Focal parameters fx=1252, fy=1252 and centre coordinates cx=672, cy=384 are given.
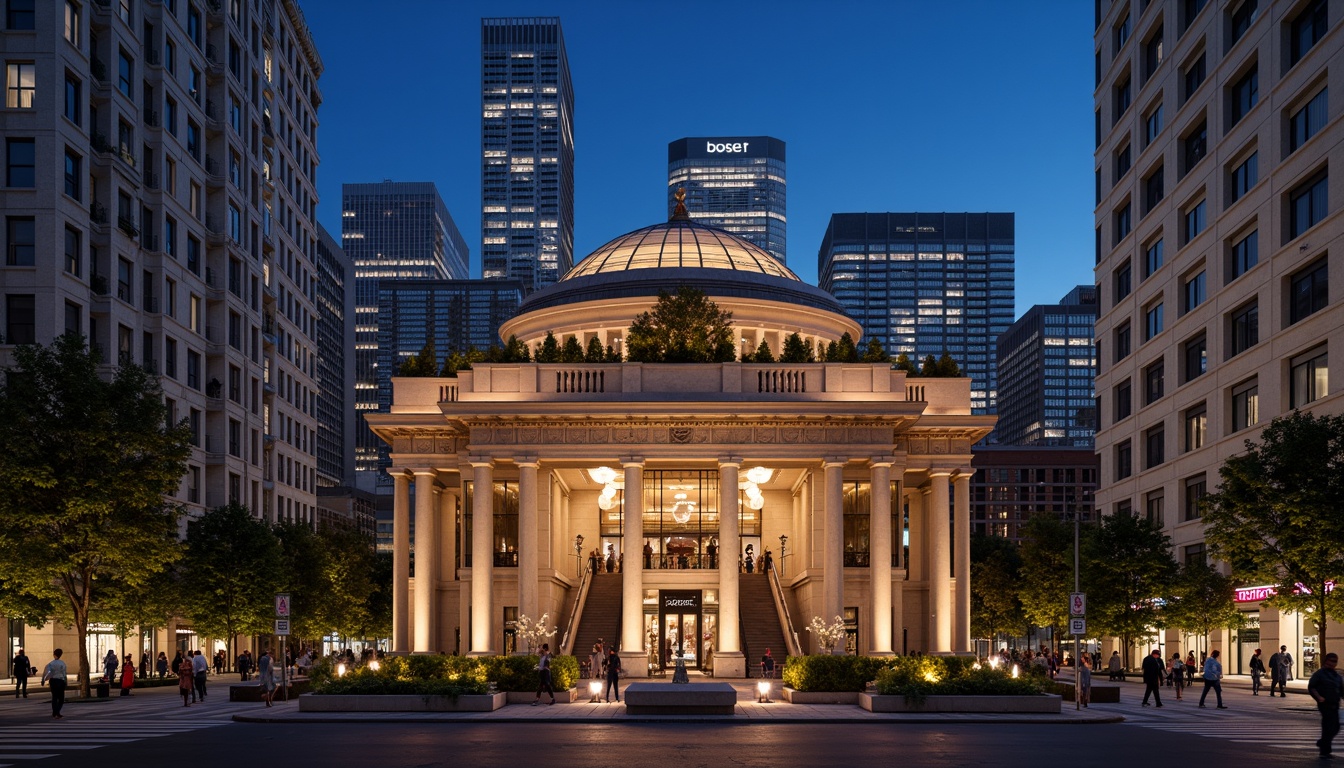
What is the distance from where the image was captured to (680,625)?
5909 centimetres

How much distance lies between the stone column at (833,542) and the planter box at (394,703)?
18782mm

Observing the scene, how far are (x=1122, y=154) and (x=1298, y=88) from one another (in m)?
26.5

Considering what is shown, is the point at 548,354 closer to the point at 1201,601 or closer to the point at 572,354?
the point at 572,354

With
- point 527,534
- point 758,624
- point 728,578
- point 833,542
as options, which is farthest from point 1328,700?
point 758,624

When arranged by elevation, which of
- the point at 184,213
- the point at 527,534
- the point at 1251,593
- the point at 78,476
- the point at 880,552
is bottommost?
the point at 1251,593

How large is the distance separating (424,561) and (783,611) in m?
16.5

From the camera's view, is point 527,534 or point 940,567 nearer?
point 527,534

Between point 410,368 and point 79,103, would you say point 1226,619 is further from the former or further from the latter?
point 79,103

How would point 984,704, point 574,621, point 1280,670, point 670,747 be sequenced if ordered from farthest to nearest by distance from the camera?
point 574,621 → point 1280,670 → point 984,704 → point 670,747

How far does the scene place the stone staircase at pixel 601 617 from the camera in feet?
189

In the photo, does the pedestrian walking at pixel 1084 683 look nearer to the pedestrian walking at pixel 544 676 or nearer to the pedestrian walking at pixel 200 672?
the pedestrian walking at pixel 544 676

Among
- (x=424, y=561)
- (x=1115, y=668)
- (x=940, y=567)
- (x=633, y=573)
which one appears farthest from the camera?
(x=1115, y=668)

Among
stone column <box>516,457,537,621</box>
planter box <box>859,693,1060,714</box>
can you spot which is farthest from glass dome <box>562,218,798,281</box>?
planter box <box>859,693,1060,714</box>

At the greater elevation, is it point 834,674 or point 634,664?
point 834,674
